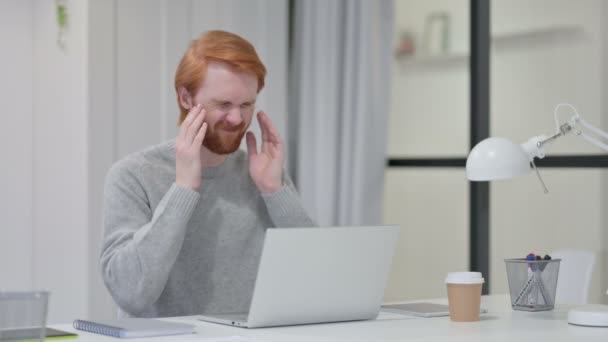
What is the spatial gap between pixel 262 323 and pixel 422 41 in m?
2.75

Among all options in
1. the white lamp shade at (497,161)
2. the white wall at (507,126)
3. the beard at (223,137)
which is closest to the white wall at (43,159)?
the beard at (223,137)

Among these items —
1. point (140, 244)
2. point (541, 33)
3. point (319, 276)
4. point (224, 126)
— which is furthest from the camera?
point (541, 33)

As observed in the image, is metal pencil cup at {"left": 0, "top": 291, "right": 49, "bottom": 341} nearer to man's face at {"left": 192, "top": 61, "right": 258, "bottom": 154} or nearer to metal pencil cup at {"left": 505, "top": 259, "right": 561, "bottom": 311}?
man's face at {"left": 192, "top": 61, "right": 258, "bottom": 154}

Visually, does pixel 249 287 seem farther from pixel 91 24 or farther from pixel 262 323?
pixel 91 24

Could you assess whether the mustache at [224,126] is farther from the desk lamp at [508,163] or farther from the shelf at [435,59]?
the shelf at [435,59]

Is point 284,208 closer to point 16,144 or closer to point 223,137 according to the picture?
point 223,137

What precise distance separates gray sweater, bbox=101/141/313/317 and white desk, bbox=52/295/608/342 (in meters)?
0.21

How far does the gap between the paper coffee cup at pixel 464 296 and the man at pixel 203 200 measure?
57 cm

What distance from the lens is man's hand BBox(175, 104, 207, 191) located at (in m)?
2.23

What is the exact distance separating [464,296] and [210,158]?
823 mm

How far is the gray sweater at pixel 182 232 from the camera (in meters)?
2.16

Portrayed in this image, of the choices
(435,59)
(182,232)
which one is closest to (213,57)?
(182,232)

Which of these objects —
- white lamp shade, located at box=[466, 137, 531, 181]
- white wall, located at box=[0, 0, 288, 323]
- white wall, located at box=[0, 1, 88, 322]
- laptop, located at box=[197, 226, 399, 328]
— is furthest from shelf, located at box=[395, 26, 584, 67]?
laptop, located at box=[197, 226, 399, 328]

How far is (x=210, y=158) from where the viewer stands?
2.52 m
